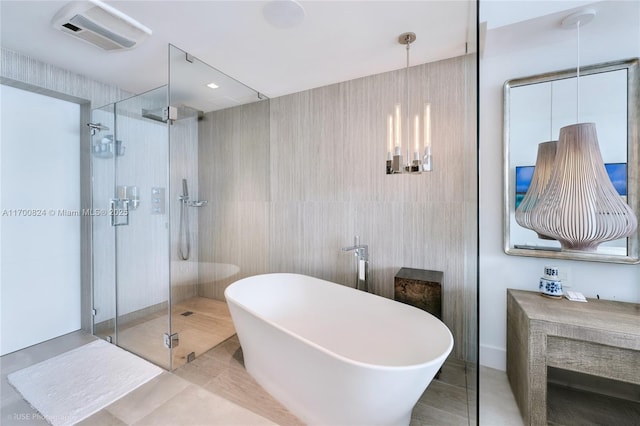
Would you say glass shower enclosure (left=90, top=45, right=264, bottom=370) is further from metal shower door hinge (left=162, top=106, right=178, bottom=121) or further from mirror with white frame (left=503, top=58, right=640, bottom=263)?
mirror with white frame (left=503, top=58, right=640, bottom=263)

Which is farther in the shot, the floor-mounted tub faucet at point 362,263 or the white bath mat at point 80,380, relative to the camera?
the floor-mounted tub faucet at point 362,263

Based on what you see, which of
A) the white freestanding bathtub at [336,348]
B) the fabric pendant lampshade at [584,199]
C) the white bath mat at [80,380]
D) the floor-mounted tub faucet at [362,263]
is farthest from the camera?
the floor-mounted tub faucet at [362,263]

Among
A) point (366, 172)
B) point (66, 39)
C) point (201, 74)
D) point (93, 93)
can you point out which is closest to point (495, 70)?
point (366, 172)

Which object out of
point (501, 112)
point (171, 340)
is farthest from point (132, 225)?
point (501, 112)

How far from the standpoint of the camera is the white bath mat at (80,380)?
5.07ft

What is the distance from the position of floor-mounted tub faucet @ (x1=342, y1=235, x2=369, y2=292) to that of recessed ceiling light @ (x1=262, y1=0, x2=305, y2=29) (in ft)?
5.49

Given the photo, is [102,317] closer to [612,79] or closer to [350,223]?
[350,223]

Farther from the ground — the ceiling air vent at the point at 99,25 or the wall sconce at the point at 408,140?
the ceiling air vent at the point at 99,25

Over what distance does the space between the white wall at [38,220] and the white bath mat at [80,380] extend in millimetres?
407

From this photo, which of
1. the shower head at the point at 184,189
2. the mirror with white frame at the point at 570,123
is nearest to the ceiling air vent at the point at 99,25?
the shower head at the point at 184,189

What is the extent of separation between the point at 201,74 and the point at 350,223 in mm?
1851

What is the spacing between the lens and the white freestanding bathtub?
116 cm

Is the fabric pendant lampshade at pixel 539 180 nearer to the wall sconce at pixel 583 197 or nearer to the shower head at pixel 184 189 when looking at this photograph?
the wall sconce at pixel 583 197

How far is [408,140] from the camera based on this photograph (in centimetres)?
200
